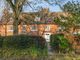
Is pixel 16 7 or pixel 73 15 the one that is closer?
pixel 73 15

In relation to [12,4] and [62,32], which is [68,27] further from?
[12,4]

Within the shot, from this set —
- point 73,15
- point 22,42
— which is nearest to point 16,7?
point 73,15

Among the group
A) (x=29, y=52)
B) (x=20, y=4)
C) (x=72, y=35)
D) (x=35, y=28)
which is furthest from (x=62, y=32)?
(x=35, y=28)

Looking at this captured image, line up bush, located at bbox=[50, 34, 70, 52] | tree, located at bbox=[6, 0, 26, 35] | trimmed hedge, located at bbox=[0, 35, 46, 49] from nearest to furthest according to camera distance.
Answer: trimmed hedge, located at bbox=[0, 35, 46, 49] < bush, located at bbox=[50, 34, 70, 52] < tree, located at bbox=[6, 0, 26, 35]

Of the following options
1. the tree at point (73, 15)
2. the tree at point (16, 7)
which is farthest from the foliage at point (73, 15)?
the tree at point (16, 7)

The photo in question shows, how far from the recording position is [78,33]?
31.6m

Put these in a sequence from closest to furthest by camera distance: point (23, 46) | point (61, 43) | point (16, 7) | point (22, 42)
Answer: point (22, 42), point (23, 46), point (61, 43), point (16, 7)

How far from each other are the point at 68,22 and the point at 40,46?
7.67 metres

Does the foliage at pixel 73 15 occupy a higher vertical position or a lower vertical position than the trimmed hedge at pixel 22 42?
higher

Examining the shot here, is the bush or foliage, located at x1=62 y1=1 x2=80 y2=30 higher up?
foliage, located at x1=62 y1=1 x2=80 y2=30

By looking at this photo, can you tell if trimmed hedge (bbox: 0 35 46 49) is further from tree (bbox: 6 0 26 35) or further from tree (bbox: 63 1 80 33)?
tree (bbox: 6 0 26 35)

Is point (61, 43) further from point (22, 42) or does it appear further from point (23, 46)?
point (22, 42)

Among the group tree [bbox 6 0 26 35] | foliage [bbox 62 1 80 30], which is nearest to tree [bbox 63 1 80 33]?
foliage [bbox 62 1 80 30]

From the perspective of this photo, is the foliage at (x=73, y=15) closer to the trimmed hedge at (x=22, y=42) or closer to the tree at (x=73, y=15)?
the tree at (x=73, y=15)
